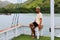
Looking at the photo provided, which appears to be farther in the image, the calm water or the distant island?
the distant island

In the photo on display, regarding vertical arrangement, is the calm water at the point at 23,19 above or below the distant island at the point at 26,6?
below

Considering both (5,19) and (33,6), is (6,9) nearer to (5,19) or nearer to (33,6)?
(5,19)

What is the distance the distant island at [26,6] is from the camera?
10484 mm

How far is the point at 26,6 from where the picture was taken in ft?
34.6

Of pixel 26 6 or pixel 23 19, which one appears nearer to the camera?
pixel 23 19

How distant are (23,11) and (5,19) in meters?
0.95

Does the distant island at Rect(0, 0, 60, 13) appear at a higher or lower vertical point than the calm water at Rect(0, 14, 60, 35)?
higher

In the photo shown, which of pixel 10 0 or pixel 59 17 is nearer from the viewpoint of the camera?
pixel 59 17

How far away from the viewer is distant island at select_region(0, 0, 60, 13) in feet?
34.4

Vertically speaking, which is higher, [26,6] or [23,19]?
[26,6]

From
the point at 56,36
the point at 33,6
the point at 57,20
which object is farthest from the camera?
the point at 33,6

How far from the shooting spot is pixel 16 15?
9922 mm

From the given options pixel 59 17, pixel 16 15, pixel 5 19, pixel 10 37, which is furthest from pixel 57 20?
pixel 10 37

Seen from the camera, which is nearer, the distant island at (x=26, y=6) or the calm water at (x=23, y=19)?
the calm water at (x=23, y=19)
